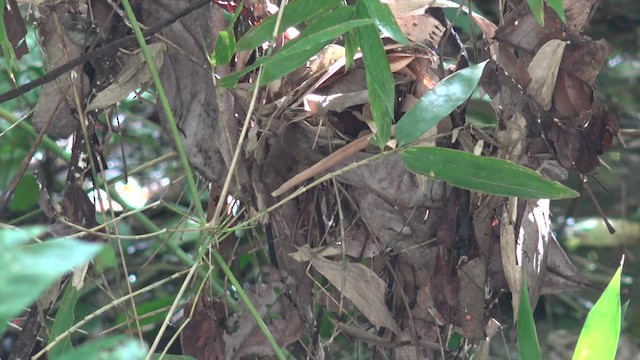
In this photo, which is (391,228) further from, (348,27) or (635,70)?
(635,70)

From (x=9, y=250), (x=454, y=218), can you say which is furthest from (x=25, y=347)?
(x=9, y=250)

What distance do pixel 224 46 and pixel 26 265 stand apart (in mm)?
427

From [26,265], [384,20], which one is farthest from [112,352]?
[384,20]

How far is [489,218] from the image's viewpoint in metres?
0.73

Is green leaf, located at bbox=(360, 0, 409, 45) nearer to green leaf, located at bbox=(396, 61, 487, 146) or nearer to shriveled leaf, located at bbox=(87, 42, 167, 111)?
green leaf, located at bbox=(396, 61, 487, 146)

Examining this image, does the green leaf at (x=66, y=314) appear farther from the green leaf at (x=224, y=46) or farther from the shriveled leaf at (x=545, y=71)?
the shriveled leaf at (x=545, y=71)

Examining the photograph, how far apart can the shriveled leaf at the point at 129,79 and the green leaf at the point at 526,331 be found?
0.34 m

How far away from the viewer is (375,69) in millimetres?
599

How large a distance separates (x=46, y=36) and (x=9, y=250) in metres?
0.52

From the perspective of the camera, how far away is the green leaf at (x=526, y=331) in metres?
0.68

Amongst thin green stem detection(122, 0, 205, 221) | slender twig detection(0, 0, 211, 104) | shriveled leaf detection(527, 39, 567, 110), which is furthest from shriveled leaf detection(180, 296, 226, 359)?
shriveled leaf detection(527, 39, 567, 110)

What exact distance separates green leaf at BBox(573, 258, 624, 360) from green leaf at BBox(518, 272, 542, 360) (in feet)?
0.26

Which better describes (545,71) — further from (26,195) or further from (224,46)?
(26,195)

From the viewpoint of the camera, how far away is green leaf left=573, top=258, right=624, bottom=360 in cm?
59
